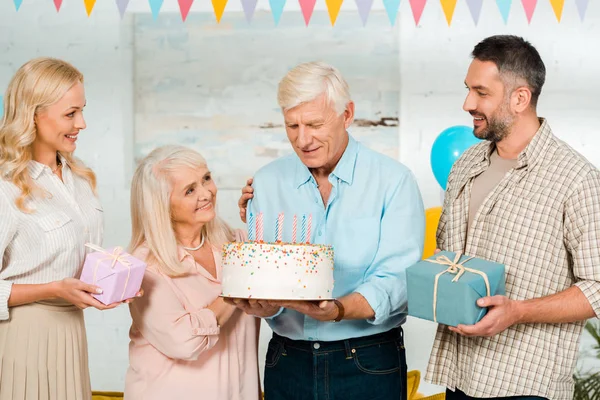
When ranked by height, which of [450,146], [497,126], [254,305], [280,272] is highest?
[497,126]

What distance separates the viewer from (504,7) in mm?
4098

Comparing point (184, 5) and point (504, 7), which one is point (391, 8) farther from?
point (184, 5)

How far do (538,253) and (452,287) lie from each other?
0.82 feet

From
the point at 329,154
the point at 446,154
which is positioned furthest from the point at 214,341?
the point at 446,154

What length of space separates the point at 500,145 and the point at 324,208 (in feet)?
1.61

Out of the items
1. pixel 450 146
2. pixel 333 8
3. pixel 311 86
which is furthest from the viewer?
pixel 333 8

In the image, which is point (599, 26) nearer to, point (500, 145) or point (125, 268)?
point (500, 145)

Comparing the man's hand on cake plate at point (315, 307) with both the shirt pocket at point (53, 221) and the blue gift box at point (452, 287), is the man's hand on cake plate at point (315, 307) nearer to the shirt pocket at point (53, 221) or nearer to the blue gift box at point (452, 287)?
the blue gift box at point (452, 287)

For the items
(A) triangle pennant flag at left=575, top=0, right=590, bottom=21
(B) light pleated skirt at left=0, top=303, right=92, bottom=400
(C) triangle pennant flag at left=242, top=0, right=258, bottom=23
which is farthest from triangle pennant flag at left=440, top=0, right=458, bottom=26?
(B) light pleated skirt at left=0, top=303, right=92, bottom=400

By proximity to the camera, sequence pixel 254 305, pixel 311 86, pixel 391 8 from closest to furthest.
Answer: pixel 254 305
pixel 311 86
pixel 391 8

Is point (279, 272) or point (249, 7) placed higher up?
point (249, 7)

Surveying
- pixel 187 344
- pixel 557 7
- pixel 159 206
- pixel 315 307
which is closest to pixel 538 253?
pixel 315 307

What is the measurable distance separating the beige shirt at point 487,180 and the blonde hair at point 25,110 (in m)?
1.14

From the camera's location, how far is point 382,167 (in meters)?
2.17
